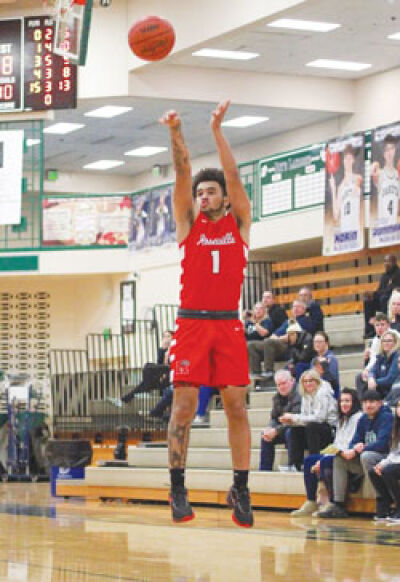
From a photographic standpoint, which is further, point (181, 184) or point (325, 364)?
point (325, 364)

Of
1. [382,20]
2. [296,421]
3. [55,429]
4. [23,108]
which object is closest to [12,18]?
[23,108]

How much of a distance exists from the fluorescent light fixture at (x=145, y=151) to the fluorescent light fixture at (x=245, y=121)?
302 cm

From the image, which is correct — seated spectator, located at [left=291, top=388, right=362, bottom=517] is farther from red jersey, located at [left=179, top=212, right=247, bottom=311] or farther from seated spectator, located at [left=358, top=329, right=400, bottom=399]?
red jersey, located at [left=179, top=212, right=247, bottom=311]

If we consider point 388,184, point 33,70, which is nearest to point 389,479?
point 388,184

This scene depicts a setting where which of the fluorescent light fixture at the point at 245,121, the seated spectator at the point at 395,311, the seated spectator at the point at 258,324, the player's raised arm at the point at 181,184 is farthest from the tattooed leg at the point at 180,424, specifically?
the fluorescent light fixture at the point at 245,121

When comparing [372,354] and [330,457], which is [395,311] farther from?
[330,457]

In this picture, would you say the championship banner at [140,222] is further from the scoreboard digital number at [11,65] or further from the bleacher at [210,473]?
the bleacher at [210,473]

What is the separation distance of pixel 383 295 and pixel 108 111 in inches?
390

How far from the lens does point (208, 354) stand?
7715mm

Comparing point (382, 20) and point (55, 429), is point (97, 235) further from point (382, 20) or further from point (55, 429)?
point (382, 20)

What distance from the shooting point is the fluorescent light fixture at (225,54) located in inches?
930

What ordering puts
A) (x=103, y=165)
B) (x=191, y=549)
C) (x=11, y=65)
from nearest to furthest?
1. (x=191, y=549)
2. (x=11, y=65)
3. (x=103, y=165)

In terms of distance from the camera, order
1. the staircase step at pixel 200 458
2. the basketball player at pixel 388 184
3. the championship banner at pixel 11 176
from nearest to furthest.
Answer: the staircase step at pixel 200 458 < the basketball player at pixel 388 184 < the championship banner at pixel 11 176

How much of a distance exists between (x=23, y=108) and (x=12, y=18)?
1553 millimetres
